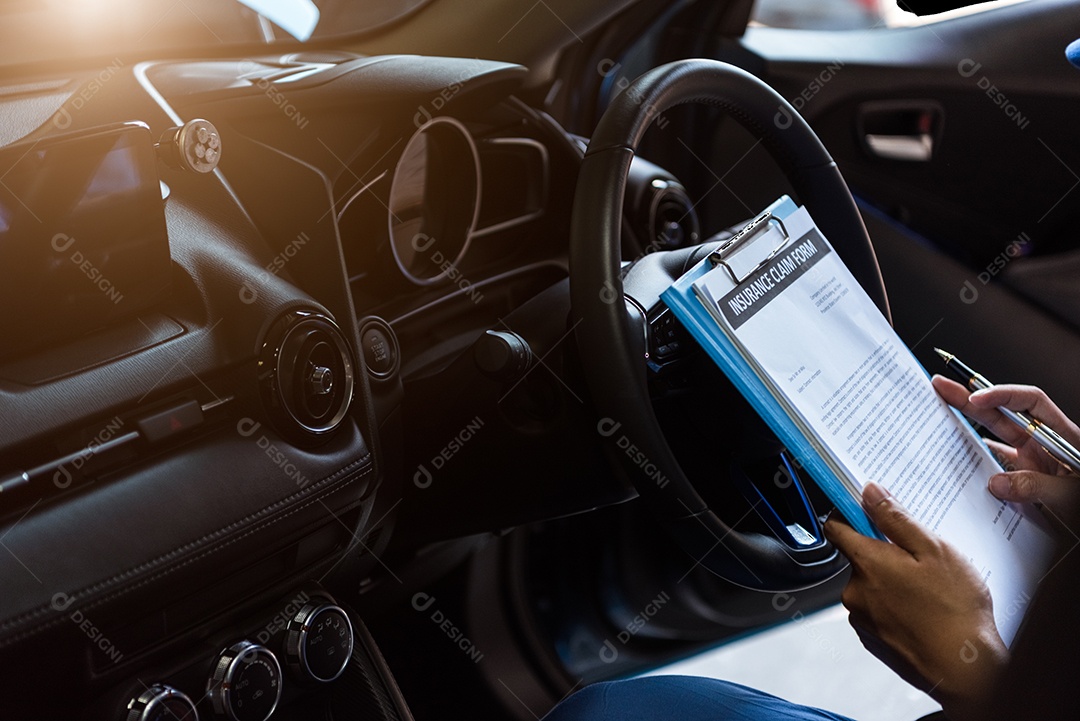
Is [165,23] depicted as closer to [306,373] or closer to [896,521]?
[306,373]

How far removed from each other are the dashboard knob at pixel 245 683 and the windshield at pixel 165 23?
0.65m

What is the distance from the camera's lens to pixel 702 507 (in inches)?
31.2

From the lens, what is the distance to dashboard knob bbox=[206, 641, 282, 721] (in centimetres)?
84

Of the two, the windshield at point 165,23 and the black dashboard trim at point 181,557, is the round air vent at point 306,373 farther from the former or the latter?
the windshield at point 165,23

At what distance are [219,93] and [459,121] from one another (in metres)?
0.25

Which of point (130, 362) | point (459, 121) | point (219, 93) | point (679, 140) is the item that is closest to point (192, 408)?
point (130, 362)

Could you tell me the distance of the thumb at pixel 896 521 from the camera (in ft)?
2.30

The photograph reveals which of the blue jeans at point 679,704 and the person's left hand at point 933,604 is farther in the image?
the blue jeans at point 679,704

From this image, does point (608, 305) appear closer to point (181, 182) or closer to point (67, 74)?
point (181, 182)

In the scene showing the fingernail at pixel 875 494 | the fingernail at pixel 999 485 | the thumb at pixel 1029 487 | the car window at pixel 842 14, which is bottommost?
the thumb at pixel 1029 487

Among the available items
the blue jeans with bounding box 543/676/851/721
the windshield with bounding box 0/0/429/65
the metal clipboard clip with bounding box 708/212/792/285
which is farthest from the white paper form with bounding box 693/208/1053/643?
Result: the windshield with bounding box 0/0/429/65

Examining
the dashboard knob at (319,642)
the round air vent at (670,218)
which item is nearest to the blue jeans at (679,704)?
the dashboard knob at (319,642)

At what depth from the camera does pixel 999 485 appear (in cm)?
82

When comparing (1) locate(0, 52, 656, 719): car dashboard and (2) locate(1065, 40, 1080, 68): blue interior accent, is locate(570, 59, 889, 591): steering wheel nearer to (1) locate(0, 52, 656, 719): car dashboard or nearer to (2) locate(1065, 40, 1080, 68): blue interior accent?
(1) locate(0, 52, 656, 719): car dashboard
